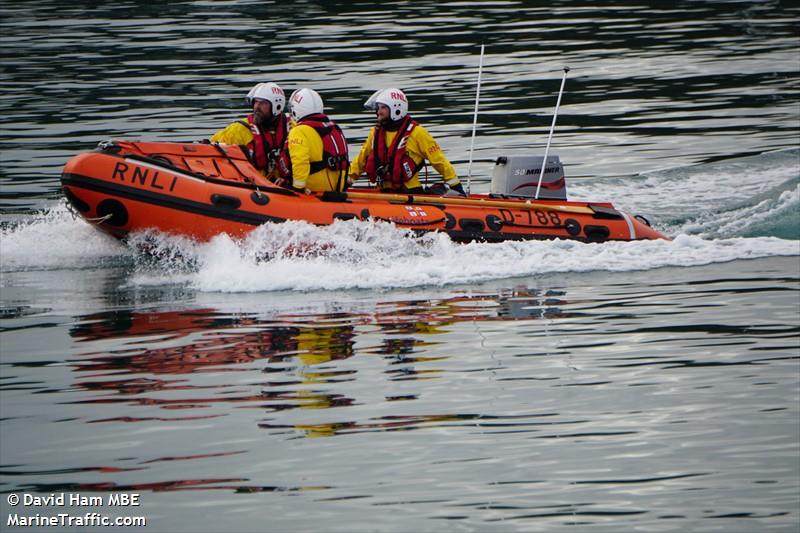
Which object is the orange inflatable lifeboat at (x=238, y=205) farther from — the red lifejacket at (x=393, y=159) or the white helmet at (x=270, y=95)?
the white helmet at (x=270, y=95)

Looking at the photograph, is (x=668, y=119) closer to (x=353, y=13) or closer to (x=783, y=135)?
(x=783, y=135)

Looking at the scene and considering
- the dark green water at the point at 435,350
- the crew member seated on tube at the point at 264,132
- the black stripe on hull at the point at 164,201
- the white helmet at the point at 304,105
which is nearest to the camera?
the dark green water at the point at 435,350

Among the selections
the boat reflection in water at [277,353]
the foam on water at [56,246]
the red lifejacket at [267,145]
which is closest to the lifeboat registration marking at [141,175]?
the foam on water at [56,246]

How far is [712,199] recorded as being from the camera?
14.4m

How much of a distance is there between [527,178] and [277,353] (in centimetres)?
493

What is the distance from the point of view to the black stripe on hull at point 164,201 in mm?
10828

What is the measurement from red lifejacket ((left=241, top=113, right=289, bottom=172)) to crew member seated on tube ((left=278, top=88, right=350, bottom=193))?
0.65 feet

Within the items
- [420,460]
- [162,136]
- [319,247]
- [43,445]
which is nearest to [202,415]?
[43,445]

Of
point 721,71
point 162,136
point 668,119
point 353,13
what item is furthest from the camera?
point 353,13

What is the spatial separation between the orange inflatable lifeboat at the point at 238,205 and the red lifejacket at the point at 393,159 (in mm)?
211

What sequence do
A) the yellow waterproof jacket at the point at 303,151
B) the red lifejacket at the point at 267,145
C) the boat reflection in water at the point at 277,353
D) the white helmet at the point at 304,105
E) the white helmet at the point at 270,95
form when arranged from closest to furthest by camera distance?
the boat reflection in water at the point at 277,353, the yellow waterproof jacket at the point at 303,151, the white helmet at the point at 304,105, the white helmet at the point at 270,95, the red lifejacket at the point at 267,145

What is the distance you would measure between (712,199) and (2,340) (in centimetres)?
823

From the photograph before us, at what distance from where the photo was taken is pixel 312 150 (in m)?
11.5

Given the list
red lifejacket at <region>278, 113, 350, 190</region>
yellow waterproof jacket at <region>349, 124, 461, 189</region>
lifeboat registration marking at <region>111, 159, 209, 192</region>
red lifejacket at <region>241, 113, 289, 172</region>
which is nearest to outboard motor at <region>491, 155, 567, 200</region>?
yellow waterproof jacket at <region>349, 124, 461, 189</region>
